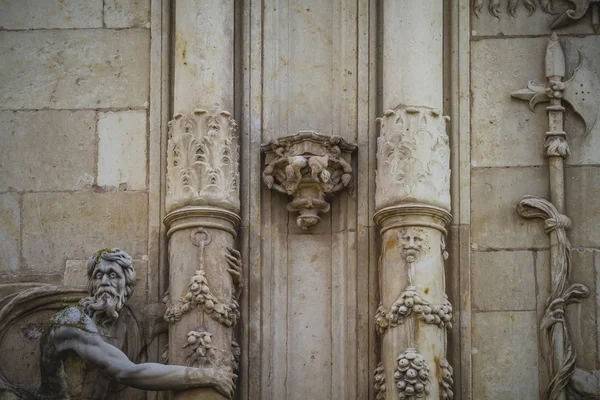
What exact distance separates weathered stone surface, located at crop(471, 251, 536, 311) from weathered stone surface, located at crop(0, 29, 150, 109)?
275 cm

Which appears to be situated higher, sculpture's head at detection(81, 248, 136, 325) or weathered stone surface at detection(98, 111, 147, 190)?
weathered stone surface at detection(98, 111, 147, 190)

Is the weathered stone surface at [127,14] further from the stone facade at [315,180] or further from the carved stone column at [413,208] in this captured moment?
the carved stone column at [413,208]

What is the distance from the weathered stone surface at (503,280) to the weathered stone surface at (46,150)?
2.89 meters

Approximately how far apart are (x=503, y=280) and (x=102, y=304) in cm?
284

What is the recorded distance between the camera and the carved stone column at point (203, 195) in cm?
1405

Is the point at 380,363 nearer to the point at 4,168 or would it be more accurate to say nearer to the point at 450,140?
the point at 450,140

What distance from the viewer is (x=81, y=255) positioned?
1472 centimetres

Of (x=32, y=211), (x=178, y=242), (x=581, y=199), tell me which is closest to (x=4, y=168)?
(x=32, y=211)

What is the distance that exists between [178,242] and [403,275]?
5.16 feet

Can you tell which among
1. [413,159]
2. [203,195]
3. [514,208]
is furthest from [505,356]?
[203,195]

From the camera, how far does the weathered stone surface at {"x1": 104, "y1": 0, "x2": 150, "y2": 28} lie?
15.2m

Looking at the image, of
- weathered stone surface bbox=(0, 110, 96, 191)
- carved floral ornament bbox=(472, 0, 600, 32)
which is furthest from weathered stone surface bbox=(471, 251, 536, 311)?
weathered stone surface bbox=(0, 110, 96, 191)

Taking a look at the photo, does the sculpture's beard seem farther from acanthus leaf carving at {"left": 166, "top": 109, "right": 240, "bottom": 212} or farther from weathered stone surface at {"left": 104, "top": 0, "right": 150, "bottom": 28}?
weathered stone surface at {"left": 104, "top": 0, "right": 150, "bottom": 28}

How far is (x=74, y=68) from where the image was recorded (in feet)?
49.8
